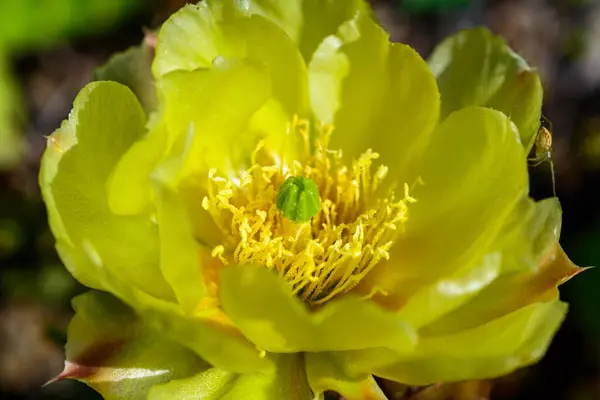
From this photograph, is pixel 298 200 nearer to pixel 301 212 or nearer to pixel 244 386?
pixel 301 212

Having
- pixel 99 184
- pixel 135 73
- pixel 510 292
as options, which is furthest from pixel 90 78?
pixel 510 292

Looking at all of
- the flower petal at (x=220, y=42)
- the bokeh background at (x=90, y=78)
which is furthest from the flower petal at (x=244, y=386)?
the bokeh background at (x=90, y=78)

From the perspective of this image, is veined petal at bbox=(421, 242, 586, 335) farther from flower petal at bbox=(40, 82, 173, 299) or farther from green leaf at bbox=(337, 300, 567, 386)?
flower petal at bbox=(40, 82, 173, 299)

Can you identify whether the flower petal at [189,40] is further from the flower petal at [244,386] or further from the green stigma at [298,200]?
the flower petal at [244,386]

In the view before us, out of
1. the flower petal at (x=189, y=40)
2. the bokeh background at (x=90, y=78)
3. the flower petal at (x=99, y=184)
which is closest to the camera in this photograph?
the flower petal at (x=99, y=184)

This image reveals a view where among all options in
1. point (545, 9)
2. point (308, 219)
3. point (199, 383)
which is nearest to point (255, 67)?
point (308, 219)

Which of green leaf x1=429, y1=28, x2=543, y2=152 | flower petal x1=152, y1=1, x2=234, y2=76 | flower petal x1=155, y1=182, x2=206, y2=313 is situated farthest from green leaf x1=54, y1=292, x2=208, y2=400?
green leaf x1=429, y1=28, x2=543, y2=152

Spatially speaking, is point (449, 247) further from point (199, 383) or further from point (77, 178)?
point (77, 178)
